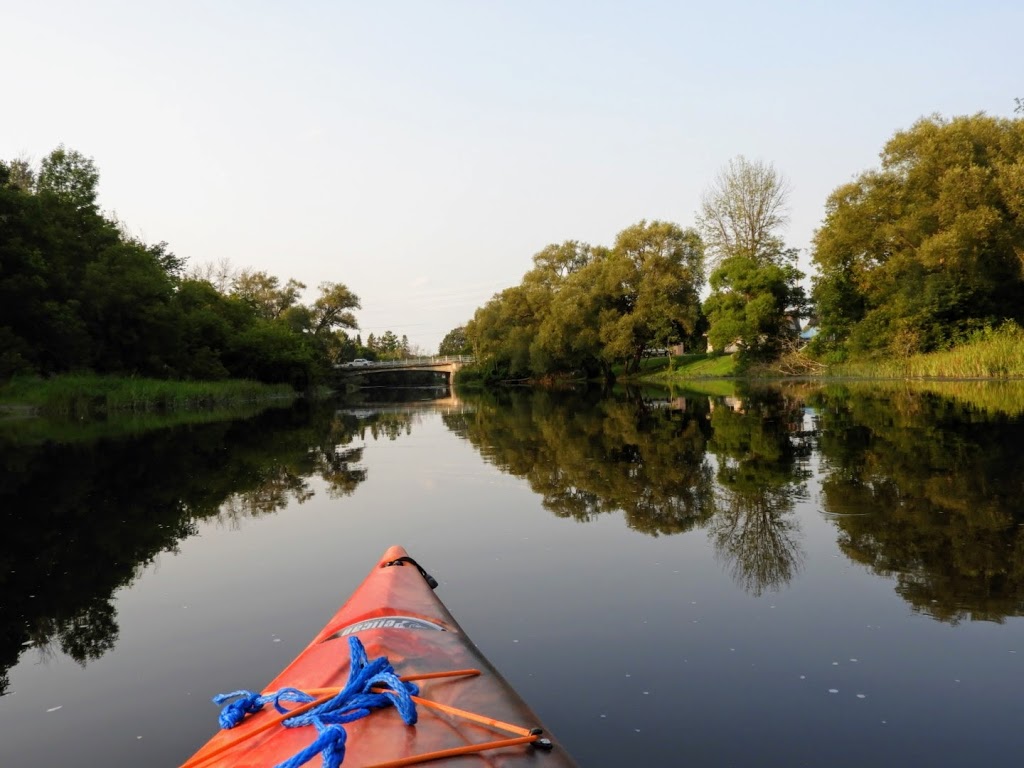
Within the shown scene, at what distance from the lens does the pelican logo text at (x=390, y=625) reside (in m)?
3.49

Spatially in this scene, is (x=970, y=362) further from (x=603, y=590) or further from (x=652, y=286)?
(x=603, y=590)

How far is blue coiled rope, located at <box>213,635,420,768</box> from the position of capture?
2.26 metres

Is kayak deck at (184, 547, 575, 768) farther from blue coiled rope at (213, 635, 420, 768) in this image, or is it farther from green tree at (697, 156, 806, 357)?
green tree at (697, 156, 806, 357)

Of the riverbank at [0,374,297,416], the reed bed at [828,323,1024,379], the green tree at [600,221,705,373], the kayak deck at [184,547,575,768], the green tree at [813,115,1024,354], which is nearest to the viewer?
the kayak deck at [184,547,575,768]

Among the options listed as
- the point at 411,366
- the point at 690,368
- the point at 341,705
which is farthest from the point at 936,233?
the point at 411,366

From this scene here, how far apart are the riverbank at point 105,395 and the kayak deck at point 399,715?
29.5 metres

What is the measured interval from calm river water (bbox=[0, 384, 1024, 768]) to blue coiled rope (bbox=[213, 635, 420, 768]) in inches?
36.4

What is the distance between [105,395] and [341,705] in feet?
109

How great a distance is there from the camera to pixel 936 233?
3700cm

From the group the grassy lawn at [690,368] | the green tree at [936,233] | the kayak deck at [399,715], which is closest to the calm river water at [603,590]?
the kayak deck at [399,715]

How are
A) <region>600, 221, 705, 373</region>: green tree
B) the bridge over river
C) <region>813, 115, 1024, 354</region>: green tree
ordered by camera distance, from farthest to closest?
the bridge over river
<region>600, 221, 705, 373</region>: green tree
<region>813, 115, 1024, 354</region>: green tree

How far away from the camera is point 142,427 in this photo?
21.9 meters

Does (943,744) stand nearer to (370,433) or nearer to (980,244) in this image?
(370,433)

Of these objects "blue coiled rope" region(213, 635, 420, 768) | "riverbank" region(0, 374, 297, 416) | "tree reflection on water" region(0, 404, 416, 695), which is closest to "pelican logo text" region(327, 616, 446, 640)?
"blue coiled rope" region(213, 635, 420, 768)
